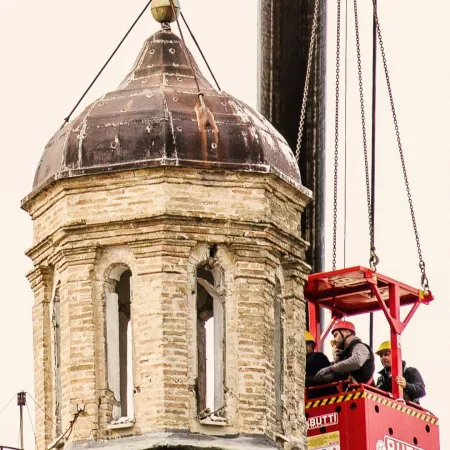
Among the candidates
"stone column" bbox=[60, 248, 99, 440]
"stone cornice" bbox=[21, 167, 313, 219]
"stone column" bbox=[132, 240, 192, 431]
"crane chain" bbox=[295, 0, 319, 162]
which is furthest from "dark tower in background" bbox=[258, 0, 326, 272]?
"stone column" bbox=[60, 248, 99, 440]

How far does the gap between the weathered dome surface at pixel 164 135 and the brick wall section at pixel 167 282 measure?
0.19 meters

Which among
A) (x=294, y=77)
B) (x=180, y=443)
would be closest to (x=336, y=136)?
(x=294, y=77)

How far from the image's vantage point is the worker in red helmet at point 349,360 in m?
53.7

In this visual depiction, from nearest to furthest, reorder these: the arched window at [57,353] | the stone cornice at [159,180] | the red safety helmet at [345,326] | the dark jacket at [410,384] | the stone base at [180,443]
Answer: the stone base at [180,443] < the stone cornice at [159,180] < the arched window at [57,353] < the red safety helmet at [345,326] < the dark jacket at [410,384]

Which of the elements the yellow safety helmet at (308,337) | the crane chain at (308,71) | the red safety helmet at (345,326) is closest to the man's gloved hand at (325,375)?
the red safety helmet at (345,326)

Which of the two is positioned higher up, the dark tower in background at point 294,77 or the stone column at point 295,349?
the dark tower in background at point 294,77

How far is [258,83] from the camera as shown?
2281 inches

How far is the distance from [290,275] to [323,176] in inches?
204

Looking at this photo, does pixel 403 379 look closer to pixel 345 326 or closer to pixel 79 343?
pixel 345 326

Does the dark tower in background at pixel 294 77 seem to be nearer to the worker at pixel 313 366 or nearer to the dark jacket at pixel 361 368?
the worker at pixel 313 366

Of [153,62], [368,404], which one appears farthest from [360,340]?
[153,62]

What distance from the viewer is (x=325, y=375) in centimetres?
5366

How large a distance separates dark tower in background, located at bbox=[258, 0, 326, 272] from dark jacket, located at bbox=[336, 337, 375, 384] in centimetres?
332

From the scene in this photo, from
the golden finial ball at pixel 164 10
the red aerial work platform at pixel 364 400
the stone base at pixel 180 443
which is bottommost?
the stone base at pixel 180 443
